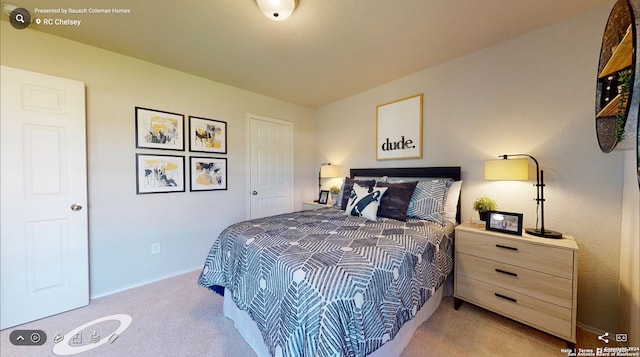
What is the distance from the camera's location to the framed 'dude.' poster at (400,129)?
2.76 metres

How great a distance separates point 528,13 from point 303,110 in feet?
10.1

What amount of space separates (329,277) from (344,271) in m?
0.09

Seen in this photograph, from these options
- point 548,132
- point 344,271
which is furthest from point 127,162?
point 548,132

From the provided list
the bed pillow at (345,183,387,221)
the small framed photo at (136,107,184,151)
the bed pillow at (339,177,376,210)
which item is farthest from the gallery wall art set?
the bed pillow at (345,183,387,221)

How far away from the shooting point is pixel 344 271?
3.68 feet

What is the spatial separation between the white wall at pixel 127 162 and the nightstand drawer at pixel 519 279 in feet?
9.72

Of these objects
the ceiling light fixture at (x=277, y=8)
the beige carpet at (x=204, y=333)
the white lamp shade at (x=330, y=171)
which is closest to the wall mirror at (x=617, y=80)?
the beige carpet at (x=204, y=333)

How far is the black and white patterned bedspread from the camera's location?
102cm

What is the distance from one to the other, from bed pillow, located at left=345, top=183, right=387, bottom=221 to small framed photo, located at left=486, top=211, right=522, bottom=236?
0.94 meters

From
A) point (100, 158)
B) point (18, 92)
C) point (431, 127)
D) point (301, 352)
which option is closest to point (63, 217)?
point (100, 158)

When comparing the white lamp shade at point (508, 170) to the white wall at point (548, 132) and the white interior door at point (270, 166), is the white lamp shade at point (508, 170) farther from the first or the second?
the white interior door at point (270, 166)

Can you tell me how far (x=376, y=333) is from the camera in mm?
1110

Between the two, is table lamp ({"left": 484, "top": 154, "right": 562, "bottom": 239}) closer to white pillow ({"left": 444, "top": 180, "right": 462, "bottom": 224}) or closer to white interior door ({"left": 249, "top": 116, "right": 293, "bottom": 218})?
white pillow ({"left": 444, "top": 180, "right": 462, "bottom": 224})

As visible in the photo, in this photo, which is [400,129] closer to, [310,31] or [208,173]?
[310,31]
